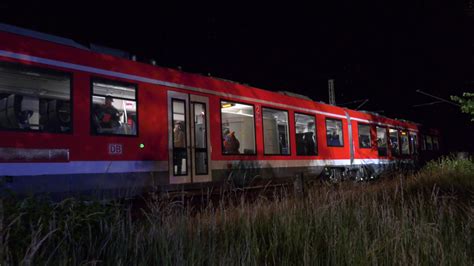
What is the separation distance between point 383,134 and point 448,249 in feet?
51.3

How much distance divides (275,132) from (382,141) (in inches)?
349

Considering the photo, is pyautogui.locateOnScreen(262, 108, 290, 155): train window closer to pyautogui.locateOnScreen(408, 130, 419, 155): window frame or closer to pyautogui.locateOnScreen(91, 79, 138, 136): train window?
pyautogui.locateOnScreen(91, 79, 138, 136): train window

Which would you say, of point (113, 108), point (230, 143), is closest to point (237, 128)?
point (230, 143)

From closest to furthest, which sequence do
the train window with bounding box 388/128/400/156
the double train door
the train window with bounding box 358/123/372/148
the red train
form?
1. the red train
2. the double train door
3. the train window with bounding box 358/123/372/148
4. the train window with bounding box 388/128/400/156

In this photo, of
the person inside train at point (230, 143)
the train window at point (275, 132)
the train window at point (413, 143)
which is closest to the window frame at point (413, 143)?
the train window at point (413, 143)

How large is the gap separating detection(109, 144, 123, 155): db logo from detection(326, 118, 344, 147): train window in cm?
843

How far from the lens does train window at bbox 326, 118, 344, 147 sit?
1437 centimetres

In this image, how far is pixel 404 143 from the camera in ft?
68.9

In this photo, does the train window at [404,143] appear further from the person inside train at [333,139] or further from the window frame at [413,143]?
the person inside train at [333,139]

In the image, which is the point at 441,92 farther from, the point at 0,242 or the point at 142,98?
the point at 0,242

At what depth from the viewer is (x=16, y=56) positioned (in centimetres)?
626

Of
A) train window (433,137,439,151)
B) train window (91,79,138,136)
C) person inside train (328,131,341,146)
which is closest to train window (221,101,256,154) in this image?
train window (91,79,138,136)

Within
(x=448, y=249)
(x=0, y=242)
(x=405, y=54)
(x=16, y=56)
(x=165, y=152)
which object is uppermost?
(x=405, y=54)

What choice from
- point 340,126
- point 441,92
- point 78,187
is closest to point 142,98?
point 78,187
